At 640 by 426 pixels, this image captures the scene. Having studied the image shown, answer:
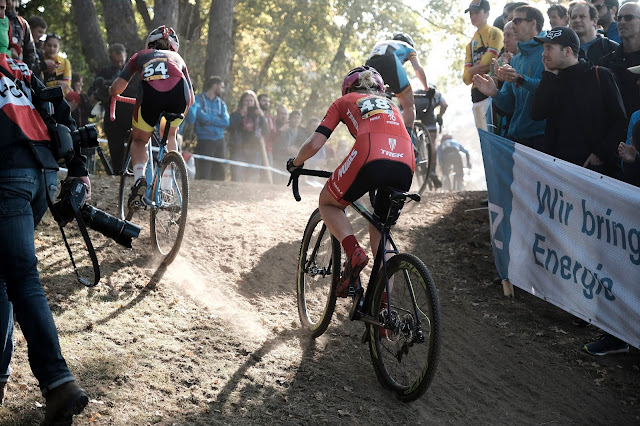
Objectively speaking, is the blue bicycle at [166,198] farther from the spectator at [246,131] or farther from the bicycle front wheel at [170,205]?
the spectator at [246,131]

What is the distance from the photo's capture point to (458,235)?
925cm

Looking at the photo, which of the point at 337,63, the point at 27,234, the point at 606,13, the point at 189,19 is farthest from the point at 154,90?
the point at 337,63

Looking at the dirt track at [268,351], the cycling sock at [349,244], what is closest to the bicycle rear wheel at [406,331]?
the dirt track at [268,351]

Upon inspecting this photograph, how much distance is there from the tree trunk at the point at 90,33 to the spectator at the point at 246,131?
10.6ft

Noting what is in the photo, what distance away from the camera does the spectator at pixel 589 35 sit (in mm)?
7777

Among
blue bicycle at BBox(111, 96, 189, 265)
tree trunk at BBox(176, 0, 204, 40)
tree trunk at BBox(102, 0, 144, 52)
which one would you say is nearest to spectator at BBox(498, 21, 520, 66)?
blue bicycle at BBox(111, 96, 189, 265)

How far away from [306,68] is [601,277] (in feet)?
97.2

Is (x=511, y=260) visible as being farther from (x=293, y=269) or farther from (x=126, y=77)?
(x=126, y=77)

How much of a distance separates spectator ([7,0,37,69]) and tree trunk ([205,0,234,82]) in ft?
25.4

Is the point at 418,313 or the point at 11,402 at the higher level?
the point at 418,313

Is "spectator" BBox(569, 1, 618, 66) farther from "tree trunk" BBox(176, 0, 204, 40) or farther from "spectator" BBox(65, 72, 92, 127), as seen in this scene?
"tree trunk" BBox(176, 0, 204, 40)

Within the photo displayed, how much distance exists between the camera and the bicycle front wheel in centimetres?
696

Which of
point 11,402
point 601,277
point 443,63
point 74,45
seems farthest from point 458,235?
point 443,63

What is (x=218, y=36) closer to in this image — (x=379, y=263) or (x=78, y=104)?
(x=78, y=104)
